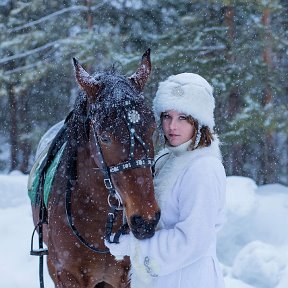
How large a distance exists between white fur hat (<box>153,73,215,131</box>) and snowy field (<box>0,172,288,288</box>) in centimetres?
327

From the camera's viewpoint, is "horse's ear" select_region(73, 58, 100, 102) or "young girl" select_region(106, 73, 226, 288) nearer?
"young girl" select_region(106, 73, 226, 288)

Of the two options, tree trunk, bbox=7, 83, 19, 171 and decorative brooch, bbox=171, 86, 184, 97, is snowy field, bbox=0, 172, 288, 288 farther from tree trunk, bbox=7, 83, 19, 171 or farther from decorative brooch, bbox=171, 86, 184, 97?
tree trunk, bbox=7, 83, 19, 171

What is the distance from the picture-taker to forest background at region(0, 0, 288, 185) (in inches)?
442

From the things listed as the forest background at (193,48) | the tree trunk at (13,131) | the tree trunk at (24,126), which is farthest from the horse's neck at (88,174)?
the tree trunk at (24,126)

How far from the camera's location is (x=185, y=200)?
216 centimetres

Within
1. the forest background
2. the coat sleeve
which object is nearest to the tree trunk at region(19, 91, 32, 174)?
the forest background

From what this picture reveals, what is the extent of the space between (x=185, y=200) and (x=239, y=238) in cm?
483

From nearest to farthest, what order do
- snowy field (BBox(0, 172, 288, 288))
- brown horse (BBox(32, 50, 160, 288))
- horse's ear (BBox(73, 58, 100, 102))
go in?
brown horse (BBox(32, 50, 160, 288)) < horse's ear (BBox(73, 58, 100, 102)) < snowy field (BBox(0, 172, 288, 288))

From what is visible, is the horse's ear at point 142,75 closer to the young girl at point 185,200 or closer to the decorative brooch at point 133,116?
the young girl at point 185,200

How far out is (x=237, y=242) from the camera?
666 cm

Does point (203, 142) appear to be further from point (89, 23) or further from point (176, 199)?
point (89, 23)

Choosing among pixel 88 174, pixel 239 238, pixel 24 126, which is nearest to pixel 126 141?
pixel 88 174

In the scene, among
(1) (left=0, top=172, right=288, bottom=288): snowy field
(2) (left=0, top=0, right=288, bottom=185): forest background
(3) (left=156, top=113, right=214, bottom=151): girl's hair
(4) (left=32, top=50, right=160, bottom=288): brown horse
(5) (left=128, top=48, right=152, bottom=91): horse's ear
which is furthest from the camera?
(2) (left=0, top=0, right=288, bottom=185): forest background

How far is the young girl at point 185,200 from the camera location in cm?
211
